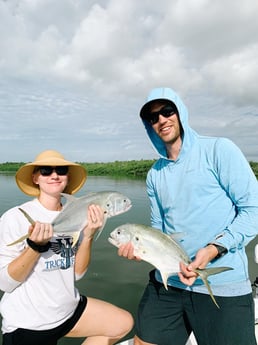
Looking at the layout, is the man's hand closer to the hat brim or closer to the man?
the man

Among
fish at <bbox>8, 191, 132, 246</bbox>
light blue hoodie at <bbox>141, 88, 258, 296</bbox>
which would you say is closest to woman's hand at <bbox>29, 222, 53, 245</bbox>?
fish at <bbox>8, 191, 132, 246</bbox>

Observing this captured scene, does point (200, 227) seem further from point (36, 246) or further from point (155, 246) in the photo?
point (36, 246)

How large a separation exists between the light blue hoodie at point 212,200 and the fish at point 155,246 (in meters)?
0.18

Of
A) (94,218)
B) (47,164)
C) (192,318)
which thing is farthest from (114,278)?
(47,164)

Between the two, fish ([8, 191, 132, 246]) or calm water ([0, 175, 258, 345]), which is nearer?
fish ([8, 191, 132, 246])

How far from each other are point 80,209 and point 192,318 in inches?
59.6

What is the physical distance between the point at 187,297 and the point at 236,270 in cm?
56

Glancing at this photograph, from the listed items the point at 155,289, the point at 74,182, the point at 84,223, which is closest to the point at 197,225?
the point at 155,289

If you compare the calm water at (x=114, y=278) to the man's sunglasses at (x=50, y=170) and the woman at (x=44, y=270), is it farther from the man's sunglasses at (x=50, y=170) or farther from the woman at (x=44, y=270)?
the man's sunglasses at (x=50, y=170)

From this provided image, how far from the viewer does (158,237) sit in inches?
104

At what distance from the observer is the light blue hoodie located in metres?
2.46

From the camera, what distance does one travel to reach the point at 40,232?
2.50 meters

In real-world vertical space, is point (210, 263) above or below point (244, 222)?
below

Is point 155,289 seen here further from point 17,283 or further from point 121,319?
point 17,283
